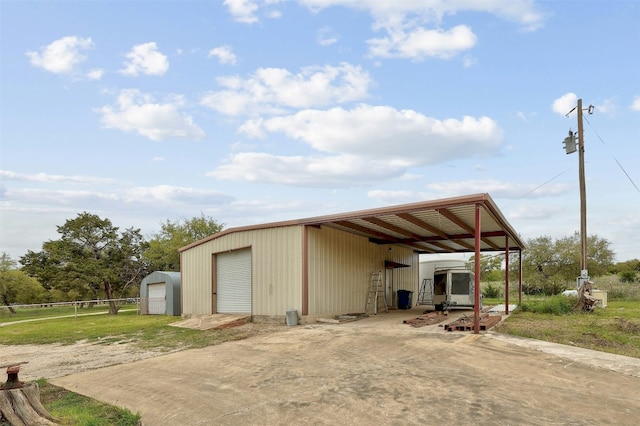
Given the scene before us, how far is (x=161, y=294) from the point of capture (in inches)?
918

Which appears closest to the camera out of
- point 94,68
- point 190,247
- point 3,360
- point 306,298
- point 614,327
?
point 3,360

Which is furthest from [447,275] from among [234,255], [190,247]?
[190,247]

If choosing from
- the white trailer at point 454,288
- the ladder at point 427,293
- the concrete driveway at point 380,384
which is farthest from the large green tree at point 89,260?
Answer: the concrete driveway at point 380,384

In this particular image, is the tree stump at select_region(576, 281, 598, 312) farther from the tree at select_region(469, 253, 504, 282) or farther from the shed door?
the tree at select_region(469, 253, 504, 282)

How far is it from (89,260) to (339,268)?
2507cm

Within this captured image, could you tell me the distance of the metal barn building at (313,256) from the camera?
45.3 ft

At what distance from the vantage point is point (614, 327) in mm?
11852

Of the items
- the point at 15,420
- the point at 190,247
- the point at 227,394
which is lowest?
the point at 227,394

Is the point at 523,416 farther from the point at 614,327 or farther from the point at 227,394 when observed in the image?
the point at 614,327

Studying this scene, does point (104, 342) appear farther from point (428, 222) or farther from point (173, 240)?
point (173, 240)

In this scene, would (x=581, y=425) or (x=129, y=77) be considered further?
(x=129, y=77)

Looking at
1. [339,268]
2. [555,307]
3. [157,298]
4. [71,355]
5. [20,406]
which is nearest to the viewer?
[20,406]

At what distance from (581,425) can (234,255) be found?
1371 centimetres

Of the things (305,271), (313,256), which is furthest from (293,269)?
(313,256)
